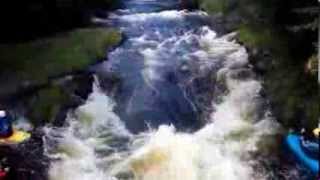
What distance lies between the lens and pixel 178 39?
2.41 meters

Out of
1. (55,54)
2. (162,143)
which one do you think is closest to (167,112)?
(162,143)

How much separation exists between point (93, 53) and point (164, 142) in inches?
15.7

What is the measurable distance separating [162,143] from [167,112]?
0.11 m

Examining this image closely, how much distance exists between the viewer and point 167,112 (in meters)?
2.35

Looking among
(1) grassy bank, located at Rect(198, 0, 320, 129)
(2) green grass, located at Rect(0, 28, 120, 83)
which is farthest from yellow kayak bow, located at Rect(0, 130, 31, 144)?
(1) grassy bank, located at Rect(198, 0, 320, 129)

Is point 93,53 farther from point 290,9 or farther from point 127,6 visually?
point 290,9

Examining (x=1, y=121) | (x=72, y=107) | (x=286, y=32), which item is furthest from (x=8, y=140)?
(x=286, y=32)

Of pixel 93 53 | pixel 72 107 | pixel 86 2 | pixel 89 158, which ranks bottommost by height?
pixel 89 158

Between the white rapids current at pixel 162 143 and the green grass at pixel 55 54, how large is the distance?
0.33 ft

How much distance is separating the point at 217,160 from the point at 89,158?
0.43m

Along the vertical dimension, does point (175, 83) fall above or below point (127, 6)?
below

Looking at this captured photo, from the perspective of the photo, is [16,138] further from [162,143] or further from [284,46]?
[284,46]

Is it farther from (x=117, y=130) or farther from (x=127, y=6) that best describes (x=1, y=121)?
(x=127, y=6)

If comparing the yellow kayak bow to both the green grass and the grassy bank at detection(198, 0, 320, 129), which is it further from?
the grassy bank at detection(198, 0, 320, 129)
